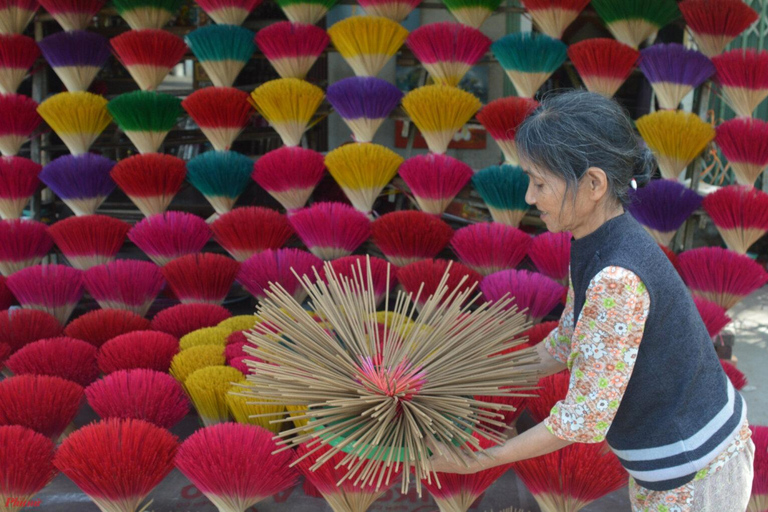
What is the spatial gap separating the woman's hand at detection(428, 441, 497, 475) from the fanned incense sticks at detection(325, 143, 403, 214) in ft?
3.82

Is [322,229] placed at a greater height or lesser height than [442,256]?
greater

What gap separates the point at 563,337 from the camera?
1.00 metres

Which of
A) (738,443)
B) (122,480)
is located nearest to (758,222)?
(738,443)

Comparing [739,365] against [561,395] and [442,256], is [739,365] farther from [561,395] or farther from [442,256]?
[561,395]

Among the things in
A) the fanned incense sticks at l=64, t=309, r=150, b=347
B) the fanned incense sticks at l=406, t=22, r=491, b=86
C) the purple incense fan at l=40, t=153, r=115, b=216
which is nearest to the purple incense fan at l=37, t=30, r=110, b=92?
the purple incense fan at l=40, t=153, r=115, b=216

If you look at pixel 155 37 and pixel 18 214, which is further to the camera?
pixel 18 214

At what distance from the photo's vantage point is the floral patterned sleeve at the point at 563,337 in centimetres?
98

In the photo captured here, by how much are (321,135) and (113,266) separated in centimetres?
122

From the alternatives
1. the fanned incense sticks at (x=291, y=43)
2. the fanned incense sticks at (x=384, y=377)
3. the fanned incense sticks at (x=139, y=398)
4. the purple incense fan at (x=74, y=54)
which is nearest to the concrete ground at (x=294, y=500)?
the fanned incense sticks at (x=139, y=398)

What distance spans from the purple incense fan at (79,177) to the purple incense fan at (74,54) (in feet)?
0.84

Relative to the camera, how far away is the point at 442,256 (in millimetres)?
2045

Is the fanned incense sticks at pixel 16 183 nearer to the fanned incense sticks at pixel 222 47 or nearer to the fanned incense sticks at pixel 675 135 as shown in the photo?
the fanned incense sticks at pixel 222 47

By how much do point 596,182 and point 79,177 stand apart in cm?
164

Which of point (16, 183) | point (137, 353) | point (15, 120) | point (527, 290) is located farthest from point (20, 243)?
point (527, 290)
